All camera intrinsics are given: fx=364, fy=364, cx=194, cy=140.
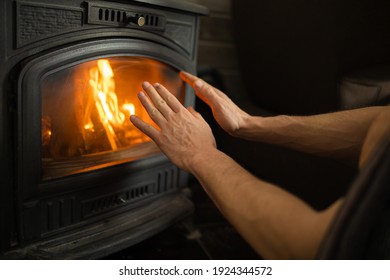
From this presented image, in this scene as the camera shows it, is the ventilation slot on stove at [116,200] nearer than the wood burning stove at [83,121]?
No

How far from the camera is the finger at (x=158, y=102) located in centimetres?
82

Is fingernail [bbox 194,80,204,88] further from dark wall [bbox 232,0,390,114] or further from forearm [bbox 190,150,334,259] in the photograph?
dark wall [bbox 232,0,390,114]

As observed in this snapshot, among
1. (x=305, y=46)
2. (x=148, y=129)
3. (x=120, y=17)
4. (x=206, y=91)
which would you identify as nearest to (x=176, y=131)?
(x=148, y=129)

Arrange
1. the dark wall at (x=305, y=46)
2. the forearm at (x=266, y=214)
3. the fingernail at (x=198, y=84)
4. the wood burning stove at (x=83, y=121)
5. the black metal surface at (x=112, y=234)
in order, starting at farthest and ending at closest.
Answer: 1. the dark wall at (x=305, y=46)
2. the fingernail at (x=198, y=84)
3. the black metal surface at (x=112, y=234)
4. the wood burning stove at (x=83, y=121)
5. the forearm at (x=266, y=214)

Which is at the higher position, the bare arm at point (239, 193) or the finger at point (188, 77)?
the finger at point (188, 77)

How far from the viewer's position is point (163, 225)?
39.5 inches

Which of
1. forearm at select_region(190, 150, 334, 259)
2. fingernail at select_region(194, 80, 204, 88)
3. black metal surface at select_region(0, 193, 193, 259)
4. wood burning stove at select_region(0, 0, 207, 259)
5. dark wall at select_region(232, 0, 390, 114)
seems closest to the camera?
forearm at select_region(190, 150, 334, 259)

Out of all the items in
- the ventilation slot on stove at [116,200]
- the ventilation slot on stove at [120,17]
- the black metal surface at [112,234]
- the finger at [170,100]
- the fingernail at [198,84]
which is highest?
the ventilation slot on stove at [120,17]

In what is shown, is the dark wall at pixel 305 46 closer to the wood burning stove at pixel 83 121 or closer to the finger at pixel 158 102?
the wood burning stove at pixel 83 121

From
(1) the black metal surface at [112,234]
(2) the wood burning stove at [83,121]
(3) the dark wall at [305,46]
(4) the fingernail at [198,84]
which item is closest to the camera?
(2) the wood burning stove at [83,121]

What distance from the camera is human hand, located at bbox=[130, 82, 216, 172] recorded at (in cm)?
77

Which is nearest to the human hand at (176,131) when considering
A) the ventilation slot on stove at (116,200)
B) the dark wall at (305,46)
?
the ventilation slot on stove at (116,200)

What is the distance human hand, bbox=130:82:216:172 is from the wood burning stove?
0.41 ft

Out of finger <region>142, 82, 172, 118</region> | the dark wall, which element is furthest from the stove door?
the dark wall
